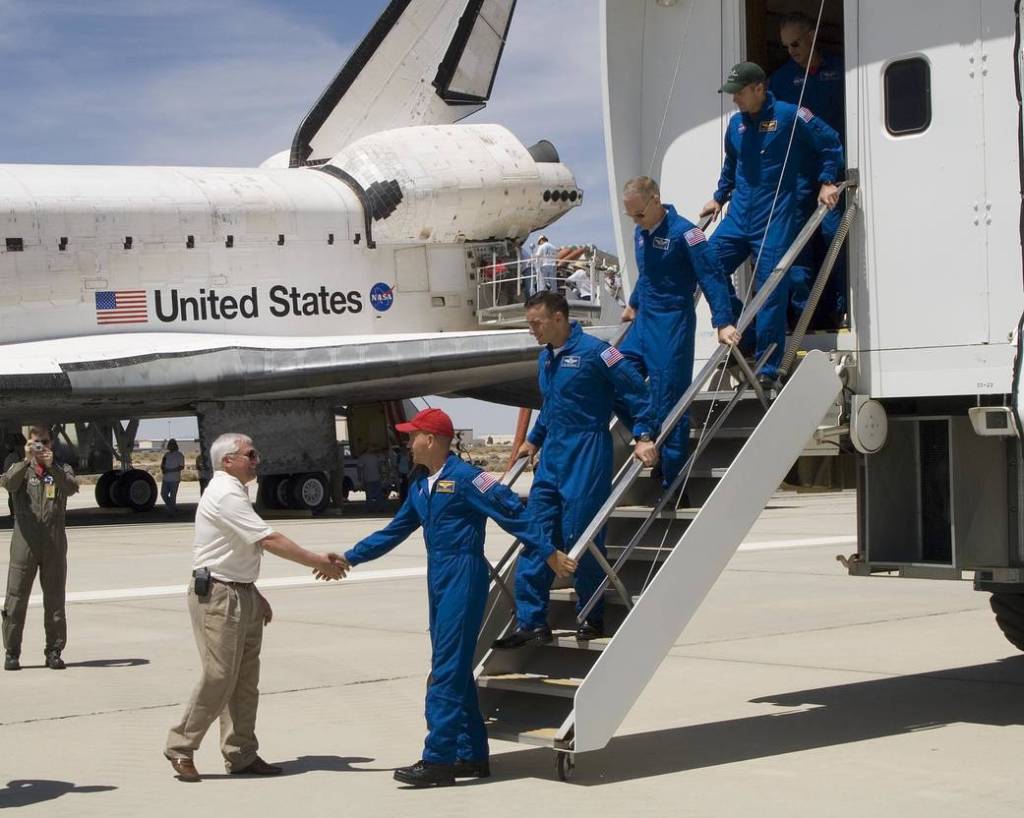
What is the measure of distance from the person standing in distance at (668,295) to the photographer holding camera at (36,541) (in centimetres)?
443

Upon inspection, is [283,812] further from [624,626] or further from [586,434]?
[586,434]

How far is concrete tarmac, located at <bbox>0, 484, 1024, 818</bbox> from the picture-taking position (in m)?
5.72

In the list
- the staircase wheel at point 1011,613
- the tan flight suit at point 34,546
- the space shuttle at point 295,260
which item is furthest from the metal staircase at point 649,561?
the space shuttle at point 295,260

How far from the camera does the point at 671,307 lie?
23.8 feet

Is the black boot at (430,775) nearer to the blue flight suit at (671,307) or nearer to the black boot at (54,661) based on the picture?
the blue flight suit at (671,307)

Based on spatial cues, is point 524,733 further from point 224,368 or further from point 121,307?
point 121,307

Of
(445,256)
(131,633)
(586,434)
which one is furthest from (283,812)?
(445,256)

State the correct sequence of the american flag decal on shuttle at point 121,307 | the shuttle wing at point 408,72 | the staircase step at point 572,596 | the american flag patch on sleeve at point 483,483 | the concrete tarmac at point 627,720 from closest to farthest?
1. the concrete tarmac at point 627,720
2. the american flag patch on sleeve at point 483,483
3. the staircase step at point 572,596
4. the american flag decal on shuttle at point 121,307
5. the shuttle wing at point 408,72

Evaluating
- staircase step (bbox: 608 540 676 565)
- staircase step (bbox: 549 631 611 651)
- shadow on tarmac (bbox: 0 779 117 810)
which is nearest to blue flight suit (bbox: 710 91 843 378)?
staircase step (bbox: 608 540 676 565)

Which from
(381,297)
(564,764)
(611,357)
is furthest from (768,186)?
(381,297)

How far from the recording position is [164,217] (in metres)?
23.2

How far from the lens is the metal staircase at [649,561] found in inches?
238

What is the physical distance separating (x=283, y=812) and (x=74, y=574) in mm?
10875

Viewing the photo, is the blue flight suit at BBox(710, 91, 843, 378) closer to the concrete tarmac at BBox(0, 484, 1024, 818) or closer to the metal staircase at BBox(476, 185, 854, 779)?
the metal staircase at BBox(476, 185, 854, 779)
